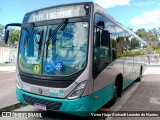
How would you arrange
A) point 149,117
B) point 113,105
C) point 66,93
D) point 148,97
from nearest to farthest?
1. point 66,93
2. point 149,117
3. point 113,105
4. point 148,97

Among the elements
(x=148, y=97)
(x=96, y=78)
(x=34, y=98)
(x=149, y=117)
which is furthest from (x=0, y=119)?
(x=148, y=97)

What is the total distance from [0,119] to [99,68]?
9.64 ft

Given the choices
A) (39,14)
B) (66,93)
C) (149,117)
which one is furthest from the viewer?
(149,117)

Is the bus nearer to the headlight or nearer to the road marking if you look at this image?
the headlight

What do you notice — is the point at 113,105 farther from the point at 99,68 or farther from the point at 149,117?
the point at 99,68

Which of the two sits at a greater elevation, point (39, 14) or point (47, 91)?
point (39, 14)

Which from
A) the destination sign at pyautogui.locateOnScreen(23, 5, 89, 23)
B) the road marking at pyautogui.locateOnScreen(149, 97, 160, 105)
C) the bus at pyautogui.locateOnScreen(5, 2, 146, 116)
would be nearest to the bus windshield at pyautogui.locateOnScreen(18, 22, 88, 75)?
the bus at pyautogui.locateOnScreen(5, 2, 146, 116)

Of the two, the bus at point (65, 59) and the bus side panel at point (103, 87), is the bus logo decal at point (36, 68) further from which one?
the bus side panel at point (103, 87)

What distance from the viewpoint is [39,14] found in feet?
18.5

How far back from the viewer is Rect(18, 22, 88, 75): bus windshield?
15.9ft

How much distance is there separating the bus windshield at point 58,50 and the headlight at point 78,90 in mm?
334

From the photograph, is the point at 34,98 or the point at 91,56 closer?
the point at 91,56

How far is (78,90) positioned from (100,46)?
4.17 ft

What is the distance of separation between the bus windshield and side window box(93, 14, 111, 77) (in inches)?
12.9
